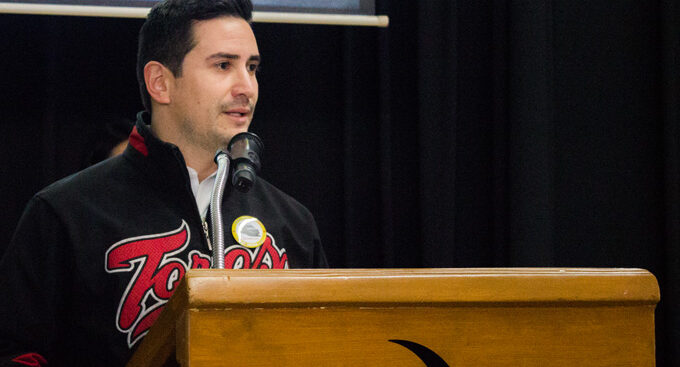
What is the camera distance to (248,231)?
4.46ft

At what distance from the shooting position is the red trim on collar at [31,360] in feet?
3.54

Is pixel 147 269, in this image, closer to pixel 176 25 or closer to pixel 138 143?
pixel 138 143

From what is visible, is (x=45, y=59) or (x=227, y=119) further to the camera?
(x=45, y=59)

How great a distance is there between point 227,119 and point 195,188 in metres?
0.15

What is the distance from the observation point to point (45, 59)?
6.61ft

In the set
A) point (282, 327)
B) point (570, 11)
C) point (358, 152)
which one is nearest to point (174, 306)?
point (282, 327)

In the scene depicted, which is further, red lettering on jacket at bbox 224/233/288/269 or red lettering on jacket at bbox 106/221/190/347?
red lettering on jacket at bbox 224/233/288/269

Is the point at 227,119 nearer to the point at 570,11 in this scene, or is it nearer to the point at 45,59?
the point at 45,59

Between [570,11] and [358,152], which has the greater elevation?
[570,11]

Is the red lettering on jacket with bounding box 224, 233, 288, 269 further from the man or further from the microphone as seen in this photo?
the microphone

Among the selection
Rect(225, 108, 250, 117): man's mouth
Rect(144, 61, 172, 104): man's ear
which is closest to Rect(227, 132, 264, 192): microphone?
Rect(225, 108, 250, 117): man's mouth

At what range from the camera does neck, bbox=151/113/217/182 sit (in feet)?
4.49

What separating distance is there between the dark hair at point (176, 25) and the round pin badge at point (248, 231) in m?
0.32

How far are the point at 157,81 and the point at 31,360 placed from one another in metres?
0.59
